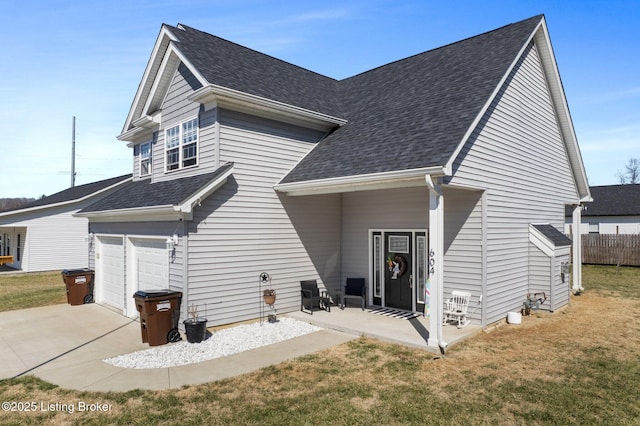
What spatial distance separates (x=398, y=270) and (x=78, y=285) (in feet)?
35.6

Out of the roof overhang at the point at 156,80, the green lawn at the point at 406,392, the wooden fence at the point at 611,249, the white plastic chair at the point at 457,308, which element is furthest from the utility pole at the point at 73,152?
the wooden fence at the point at 611,249

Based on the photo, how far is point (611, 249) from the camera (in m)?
23.5

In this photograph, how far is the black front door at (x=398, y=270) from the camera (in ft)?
36.1

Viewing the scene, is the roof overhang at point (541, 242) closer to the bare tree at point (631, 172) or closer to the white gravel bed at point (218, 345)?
the white gravel bed at point (218, 345)

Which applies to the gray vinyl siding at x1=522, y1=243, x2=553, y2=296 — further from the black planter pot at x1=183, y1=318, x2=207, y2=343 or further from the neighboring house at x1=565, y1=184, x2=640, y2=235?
the neighboring house at x1=565, y1=184, x2=640, y2=235

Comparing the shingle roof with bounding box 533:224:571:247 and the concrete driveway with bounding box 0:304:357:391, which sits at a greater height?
the shingle roof with bounding box 533:224:571:247

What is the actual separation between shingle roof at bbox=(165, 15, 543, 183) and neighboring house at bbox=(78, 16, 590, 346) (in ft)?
0.20

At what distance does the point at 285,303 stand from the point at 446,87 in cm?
771

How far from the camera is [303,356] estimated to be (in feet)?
25.4

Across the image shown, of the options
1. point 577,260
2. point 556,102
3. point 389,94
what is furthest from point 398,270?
point 577,260

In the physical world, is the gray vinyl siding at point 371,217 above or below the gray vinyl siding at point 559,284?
above

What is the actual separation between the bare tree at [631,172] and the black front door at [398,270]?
79.8m

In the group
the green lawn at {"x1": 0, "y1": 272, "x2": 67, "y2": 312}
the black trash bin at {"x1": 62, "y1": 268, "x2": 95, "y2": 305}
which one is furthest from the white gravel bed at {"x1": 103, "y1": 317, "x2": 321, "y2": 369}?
the green lawn at {"x1": 0, "y1": 272, "x2": 67, "y2": 312}

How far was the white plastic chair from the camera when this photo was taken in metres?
9.48
